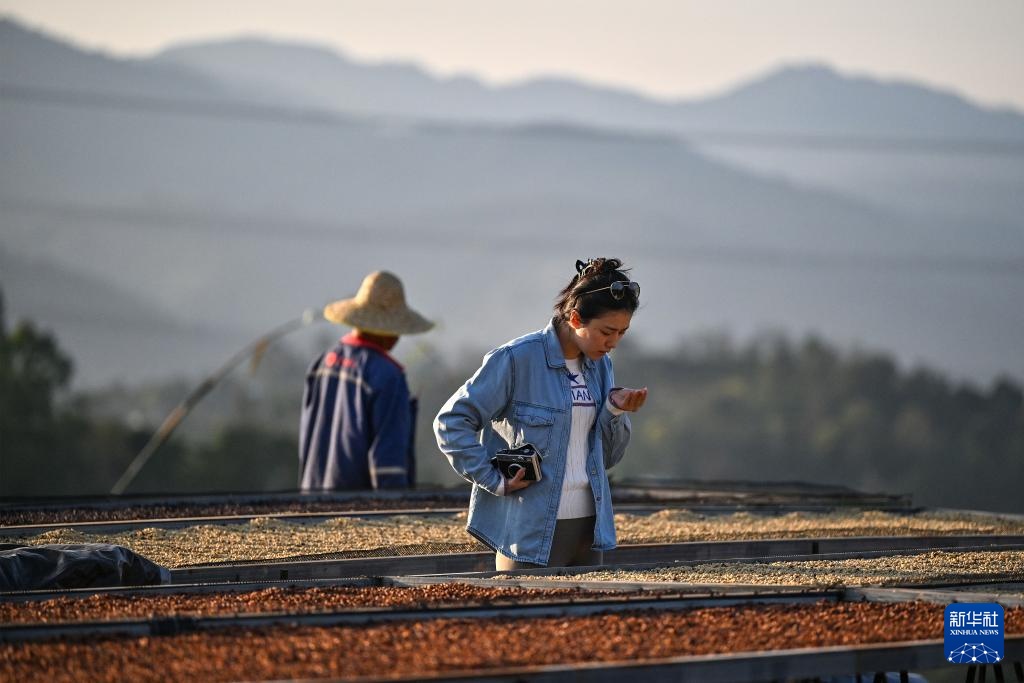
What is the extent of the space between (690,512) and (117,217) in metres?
111

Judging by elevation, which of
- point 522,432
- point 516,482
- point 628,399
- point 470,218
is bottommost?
point 516,482

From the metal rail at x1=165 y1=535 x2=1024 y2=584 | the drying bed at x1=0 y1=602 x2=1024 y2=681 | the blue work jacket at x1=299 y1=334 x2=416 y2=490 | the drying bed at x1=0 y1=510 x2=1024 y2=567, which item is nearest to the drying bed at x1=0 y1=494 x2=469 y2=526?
the blue work jacket at x1=299 y1=334 x2=416 y2=490

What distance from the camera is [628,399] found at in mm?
5055

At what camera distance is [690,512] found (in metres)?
7.59

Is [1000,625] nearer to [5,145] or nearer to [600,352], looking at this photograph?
[600,352]

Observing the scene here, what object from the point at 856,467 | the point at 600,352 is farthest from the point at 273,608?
the point at 856,467

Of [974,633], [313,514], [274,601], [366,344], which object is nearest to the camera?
[974,633]

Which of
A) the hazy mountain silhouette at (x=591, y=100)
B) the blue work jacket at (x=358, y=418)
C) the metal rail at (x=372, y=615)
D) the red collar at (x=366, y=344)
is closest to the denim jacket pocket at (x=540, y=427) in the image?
the metal rail at (x=372, y=615)

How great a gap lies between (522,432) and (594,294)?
1.65 ft

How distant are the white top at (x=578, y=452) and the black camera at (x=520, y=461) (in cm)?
13

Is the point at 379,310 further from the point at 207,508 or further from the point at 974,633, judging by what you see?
the point at 974,633

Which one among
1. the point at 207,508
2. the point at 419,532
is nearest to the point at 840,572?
the point at 419,532

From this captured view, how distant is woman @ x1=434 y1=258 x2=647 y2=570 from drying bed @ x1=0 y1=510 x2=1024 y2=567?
98cm

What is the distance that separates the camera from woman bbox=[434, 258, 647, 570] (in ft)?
16.5
